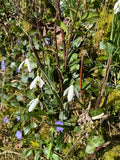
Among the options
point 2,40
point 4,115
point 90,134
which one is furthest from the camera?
point 2,40

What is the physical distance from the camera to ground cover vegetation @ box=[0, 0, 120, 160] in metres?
1.07

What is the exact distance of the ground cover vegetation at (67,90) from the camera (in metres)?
1.07

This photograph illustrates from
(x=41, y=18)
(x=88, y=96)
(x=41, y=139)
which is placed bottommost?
(x=41, y=139)

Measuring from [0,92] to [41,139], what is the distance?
759 mm

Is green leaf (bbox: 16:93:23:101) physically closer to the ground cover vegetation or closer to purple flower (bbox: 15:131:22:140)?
the ground cover vegetation

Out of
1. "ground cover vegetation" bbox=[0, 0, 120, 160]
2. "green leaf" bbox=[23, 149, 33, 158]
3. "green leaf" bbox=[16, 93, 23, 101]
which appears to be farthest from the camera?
"green leaf" bbox=[16, 93, 23, 101]

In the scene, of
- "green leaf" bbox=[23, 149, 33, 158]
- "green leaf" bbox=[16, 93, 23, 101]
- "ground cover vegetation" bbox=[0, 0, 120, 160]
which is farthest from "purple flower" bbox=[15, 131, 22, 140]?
"green leaf" bbox=[16, 93, 23, 101]

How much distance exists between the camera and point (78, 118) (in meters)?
1.30

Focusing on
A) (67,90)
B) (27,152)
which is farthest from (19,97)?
(67,90)

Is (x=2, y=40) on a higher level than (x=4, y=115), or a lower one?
higher

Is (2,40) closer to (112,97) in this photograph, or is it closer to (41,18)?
(41,18)

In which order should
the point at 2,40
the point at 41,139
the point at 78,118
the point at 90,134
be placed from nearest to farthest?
the point at 90,134 < the point at 78,118 < the point at 41,139 < the point at 2,40

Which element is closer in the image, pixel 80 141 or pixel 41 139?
pixel 80 141

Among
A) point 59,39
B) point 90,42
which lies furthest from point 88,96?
point 59,39
